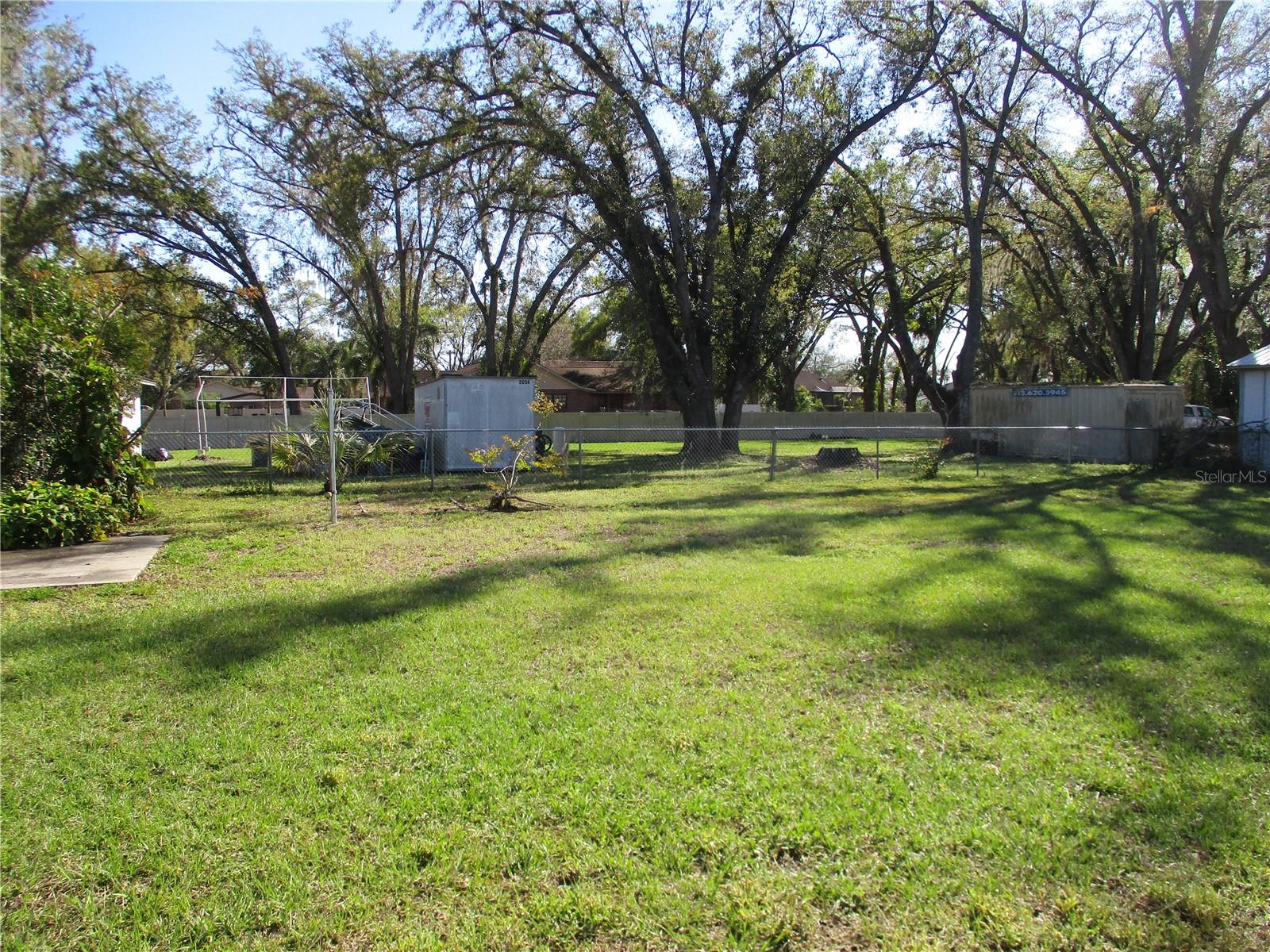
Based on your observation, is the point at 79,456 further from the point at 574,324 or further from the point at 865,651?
the point at 574,324

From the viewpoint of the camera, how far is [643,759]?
3652 millimetres

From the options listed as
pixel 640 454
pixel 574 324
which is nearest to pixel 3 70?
→ pixel 640 454

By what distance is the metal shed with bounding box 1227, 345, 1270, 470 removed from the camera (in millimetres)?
16594

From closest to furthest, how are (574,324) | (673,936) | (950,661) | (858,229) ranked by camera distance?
(673,936) → (950,661) → (858,229) → (574,324)

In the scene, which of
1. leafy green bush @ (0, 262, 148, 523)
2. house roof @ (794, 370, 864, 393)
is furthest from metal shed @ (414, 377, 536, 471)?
house roof @ (794, 370, 864, 393)

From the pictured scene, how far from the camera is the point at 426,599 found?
657 cm

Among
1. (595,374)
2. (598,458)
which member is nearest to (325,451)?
(598,458)

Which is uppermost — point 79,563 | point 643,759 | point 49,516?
point 49,516

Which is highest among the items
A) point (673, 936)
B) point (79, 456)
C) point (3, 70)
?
point (3, 70)

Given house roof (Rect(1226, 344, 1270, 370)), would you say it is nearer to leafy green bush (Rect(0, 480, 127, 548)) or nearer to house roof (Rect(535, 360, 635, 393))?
leafy green bush (Rect(0, 480, 127, 548))

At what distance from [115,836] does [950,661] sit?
4443 millimetres

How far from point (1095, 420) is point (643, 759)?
66.5 ft
